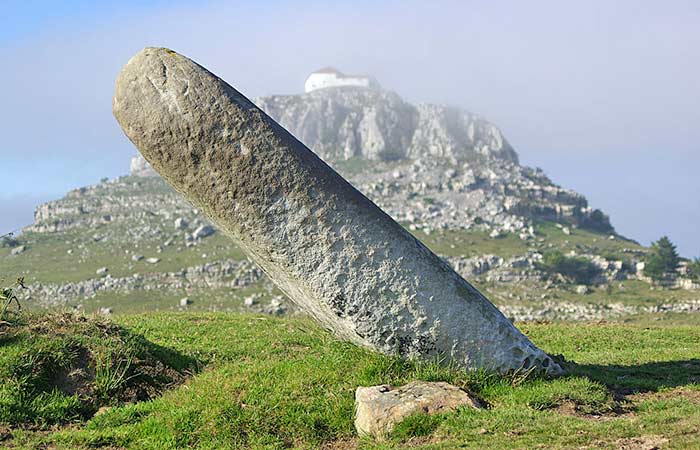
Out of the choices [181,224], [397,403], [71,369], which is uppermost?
[397,403]

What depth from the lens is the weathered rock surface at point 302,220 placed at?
10.2 meters

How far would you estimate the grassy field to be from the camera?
865 centimetres

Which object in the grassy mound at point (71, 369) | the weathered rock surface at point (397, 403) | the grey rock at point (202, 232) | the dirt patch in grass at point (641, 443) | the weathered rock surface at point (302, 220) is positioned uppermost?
the weathered rock surface at point (302, 220)

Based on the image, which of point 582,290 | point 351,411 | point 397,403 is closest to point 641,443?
point 397,403

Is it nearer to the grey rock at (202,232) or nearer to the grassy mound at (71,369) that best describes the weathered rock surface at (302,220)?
the grassy mound at (71,369)

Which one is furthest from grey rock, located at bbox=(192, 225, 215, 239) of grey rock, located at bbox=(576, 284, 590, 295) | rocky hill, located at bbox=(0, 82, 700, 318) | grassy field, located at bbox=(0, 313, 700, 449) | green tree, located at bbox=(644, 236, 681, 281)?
grassy field, located at bbox=(0, 313, 700, 449)

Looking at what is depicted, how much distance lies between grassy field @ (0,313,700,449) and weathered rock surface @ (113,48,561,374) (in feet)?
1.67

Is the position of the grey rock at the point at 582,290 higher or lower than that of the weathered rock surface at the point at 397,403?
lower

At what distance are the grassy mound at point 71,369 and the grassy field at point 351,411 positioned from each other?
0.45 feet

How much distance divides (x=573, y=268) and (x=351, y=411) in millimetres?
126277

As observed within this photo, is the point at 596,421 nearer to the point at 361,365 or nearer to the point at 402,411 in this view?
the point at 402,411

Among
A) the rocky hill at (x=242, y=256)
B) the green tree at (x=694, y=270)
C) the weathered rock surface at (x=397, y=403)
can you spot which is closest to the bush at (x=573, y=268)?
the rocky hill at (x=242, y=256)

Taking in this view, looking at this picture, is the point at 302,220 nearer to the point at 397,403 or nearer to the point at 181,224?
the point at 397,403

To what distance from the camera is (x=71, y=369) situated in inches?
447
